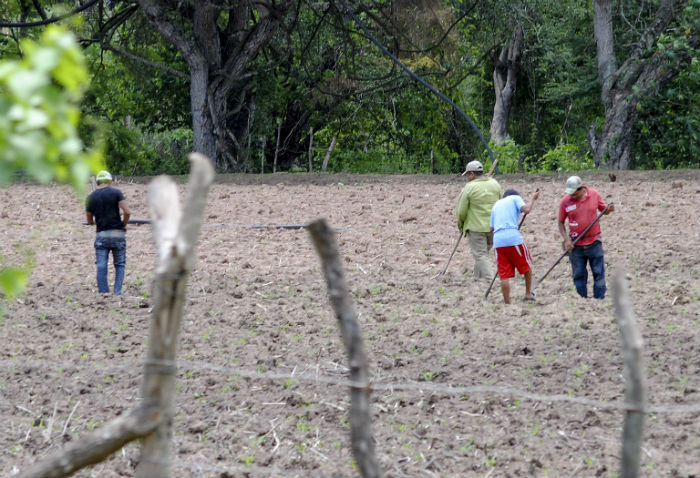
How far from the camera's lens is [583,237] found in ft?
36.4

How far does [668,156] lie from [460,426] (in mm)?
19923

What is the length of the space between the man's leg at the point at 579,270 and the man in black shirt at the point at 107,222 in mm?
5080

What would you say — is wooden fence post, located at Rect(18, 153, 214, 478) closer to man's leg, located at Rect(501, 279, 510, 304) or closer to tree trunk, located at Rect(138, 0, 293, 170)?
man's leg, located at Rect(501, 279, 510, 304)

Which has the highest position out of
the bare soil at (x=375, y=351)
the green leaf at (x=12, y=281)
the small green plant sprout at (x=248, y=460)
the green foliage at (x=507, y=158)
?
the green foliage at (x=507, y=158)

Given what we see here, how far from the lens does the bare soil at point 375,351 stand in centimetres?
614

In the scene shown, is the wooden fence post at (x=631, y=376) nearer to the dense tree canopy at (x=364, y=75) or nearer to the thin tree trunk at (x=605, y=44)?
the dense tree canopy at (x=364, y=75)

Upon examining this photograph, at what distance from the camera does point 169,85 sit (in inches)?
1006

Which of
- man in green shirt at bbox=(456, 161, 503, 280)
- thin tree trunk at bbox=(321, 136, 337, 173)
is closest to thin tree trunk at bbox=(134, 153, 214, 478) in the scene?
man in green shirt at bbox=(456, 161, 503, 280)

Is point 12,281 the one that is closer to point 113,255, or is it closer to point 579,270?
point 113,255

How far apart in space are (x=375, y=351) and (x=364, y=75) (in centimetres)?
1823

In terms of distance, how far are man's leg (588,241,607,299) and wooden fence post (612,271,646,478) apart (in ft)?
24.6

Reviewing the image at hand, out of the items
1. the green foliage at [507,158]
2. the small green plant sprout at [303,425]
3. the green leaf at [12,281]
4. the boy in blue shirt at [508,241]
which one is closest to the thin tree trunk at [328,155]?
the green foliage at [507,158]

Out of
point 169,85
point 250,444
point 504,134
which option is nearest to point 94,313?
point 250,444

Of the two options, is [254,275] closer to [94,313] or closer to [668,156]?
[94,313]
